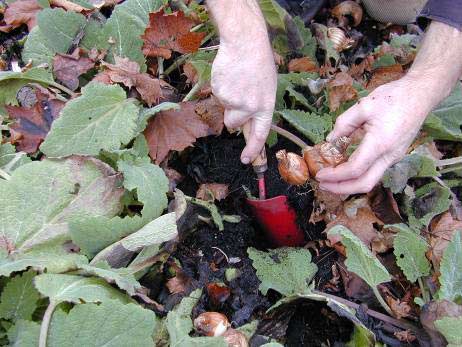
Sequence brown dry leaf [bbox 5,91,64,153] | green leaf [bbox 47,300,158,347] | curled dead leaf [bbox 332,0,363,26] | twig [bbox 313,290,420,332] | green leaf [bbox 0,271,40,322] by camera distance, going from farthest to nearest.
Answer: curled dead leaf [bbox 332,0,363,26] < brown dry leaf [bbox 5,91,64,153] < twig [bbox 313,290,420,332] < green leaf [bbox 0,271,40,322] < green leaf [bbox 47,300,158,347]

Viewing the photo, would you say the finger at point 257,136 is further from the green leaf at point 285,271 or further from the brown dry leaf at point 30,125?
the brown dry leaf at point 30,125

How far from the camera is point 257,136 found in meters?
1.44

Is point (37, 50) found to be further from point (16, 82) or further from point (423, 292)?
point (423, 292)

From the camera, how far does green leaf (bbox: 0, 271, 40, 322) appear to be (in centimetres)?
127

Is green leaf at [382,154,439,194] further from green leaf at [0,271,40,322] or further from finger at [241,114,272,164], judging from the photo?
green leaf at [0,271,40,322]

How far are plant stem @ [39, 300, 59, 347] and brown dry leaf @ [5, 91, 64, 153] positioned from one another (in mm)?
580

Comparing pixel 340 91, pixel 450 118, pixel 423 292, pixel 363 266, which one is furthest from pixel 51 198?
pixel 450 118

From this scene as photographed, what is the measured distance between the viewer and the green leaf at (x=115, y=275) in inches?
49.5

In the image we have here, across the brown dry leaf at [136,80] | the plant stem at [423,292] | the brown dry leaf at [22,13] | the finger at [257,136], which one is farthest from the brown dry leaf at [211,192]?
the brown dry leaf at [22,13]

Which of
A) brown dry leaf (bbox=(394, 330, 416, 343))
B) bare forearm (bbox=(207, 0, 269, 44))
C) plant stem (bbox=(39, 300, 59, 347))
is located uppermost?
bare forearm (bbox=(207, 0, 269, 44))

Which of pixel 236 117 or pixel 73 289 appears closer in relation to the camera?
pixel 73 289

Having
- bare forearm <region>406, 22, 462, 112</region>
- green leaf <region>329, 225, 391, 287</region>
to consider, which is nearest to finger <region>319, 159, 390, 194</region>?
green leaf <region>329, 225, 391, 287</region>

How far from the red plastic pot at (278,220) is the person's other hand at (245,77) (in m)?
0.39

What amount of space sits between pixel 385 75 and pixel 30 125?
1.23 meters
